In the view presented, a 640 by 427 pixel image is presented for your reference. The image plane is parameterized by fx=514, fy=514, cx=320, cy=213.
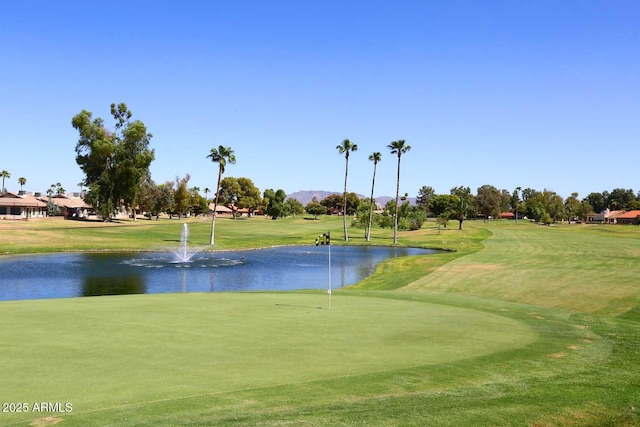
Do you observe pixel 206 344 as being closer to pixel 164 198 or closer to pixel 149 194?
pixel 149 194

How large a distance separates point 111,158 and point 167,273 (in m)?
65.0

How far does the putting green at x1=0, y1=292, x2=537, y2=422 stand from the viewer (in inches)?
412

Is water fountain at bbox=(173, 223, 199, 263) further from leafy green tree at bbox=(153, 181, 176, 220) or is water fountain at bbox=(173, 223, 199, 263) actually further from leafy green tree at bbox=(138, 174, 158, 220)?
leafy green tree at bbox=(153, 181, 176, 220)

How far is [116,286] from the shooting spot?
40.9 meters

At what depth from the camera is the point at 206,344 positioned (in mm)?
14039

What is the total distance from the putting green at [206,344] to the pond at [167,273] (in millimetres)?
15815

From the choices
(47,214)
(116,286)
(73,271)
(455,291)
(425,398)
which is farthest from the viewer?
(47,214)

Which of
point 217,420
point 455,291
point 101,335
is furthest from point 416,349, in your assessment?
point 455,291

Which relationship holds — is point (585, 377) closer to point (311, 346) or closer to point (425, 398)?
point (425, 398)

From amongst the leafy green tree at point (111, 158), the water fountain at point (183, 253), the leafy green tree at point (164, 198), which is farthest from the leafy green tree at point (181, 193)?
the water fountain at point (183, 253)

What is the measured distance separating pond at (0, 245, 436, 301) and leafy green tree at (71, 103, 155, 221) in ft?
133

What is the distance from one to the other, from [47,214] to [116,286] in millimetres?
117551

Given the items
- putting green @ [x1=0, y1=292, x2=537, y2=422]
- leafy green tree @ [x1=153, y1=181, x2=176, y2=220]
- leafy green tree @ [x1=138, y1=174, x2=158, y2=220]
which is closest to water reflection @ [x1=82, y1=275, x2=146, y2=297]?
putting green @ [x1=0, y1=292, x2=537, y2=422]

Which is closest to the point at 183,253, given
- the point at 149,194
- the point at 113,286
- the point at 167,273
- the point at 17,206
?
the point at 167,273
